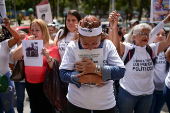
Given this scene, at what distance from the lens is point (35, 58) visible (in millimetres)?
2514

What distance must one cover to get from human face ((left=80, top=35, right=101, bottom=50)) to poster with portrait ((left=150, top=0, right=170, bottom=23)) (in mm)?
1958

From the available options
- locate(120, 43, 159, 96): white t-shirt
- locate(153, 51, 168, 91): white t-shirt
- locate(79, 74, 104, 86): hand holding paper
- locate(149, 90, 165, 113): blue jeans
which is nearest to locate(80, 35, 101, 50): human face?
locate(79, 74, 104, 86): hand holding paper

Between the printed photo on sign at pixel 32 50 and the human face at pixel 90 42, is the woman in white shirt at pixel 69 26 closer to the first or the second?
the printed photo on sign at pixel 32 50

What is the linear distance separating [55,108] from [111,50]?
140 cm

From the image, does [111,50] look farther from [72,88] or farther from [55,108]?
[55,108]

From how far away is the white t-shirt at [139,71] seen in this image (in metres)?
2.49

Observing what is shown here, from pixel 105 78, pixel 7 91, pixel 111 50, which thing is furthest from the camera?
pixel 7 91

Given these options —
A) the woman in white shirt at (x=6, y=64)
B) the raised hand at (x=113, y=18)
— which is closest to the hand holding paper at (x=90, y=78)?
the raised hand at (x=113, y=18)

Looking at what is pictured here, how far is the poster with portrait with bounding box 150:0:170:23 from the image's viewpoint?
10.5ft

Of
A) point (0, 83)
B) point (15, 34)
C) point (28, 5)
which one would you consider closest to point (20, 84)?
point (0, 83)

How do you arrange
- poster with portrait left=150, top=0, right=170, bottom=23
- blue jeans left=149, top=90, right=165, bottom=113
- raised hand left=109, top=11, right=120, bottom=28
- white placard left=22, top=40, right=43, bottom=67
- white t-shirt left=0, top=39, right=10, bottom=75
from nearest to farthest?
raised hand left=109, top=11, right=120, bottom=28 → white placard left=22, top=40, right=43, bottom=67 → white t-shirt left=0, top=39, right=10, bottom=75 → poster with portrait left=150, top=0, right=170, bottom=23 → blue jeans left=149, top=90, right=165, bottom=113

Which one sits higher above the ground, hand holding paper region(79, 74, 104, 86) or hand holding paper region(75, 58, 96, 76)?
hand holding paper region(75, 58, 96, 76)

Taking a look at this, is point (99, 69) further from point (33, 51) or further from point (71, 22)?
point (71, 22)

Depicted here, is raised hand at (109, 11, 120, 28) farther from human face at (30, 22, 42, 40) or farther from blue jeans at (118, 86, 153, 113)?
human face at (30, 22, 42, 40)
